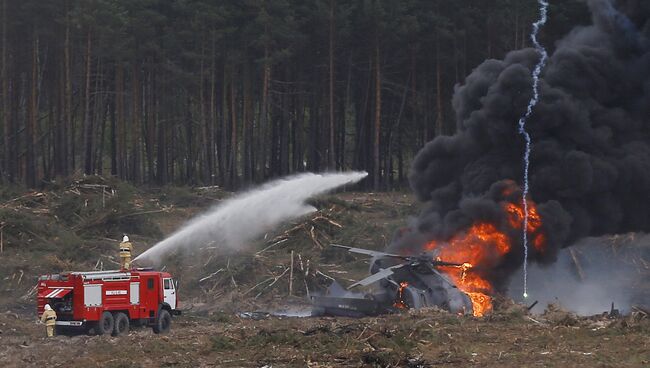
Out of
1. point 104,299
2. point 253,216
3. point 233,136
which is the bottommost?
point 104,299

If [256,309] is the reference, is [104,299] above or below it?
above

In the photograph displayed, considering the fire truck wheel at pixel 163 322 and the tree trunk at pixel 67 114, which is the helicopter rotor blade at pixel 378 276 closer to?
the fire truck wheel at pixel 163 322

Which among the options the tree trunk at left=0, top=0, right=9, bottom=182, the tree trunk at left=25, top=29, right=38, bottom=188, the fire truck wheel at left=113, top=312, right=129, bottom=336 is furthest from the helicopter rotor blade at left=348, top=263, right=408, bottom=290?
the tree trunk at left=0, top=0, right=9, bottom=182

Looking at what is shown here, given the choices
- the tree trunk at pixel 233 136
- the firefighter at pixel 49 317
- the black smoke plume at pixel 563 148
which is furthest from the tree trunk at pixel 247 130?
the firefighter at pixel 49 317

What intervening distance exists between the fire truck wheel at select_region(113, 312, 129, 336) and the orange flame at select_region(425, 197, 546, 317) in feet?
32.2

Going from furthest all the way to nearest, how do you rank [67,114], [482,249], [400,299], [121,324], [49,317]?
[67,114], [482,249], [400,299], [121,324], [49,317]

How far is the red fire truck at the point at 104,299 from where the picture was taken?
2780 cm

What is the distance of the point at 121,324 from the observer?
28.6m

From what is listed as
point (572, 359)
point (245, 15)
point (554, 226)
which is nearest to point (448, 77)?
point (245, 15)

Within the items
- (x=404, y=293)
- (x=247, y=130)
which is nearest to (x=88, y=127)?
(x=247, y=130)

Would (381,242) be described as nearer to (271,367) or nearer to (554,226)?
(554,226)

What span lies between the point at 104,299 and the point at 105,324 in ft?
2.29

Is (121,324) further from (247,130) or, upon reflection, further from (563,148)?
(247,130)

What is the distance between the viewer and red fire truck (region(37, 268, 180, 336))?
27.8 metres
